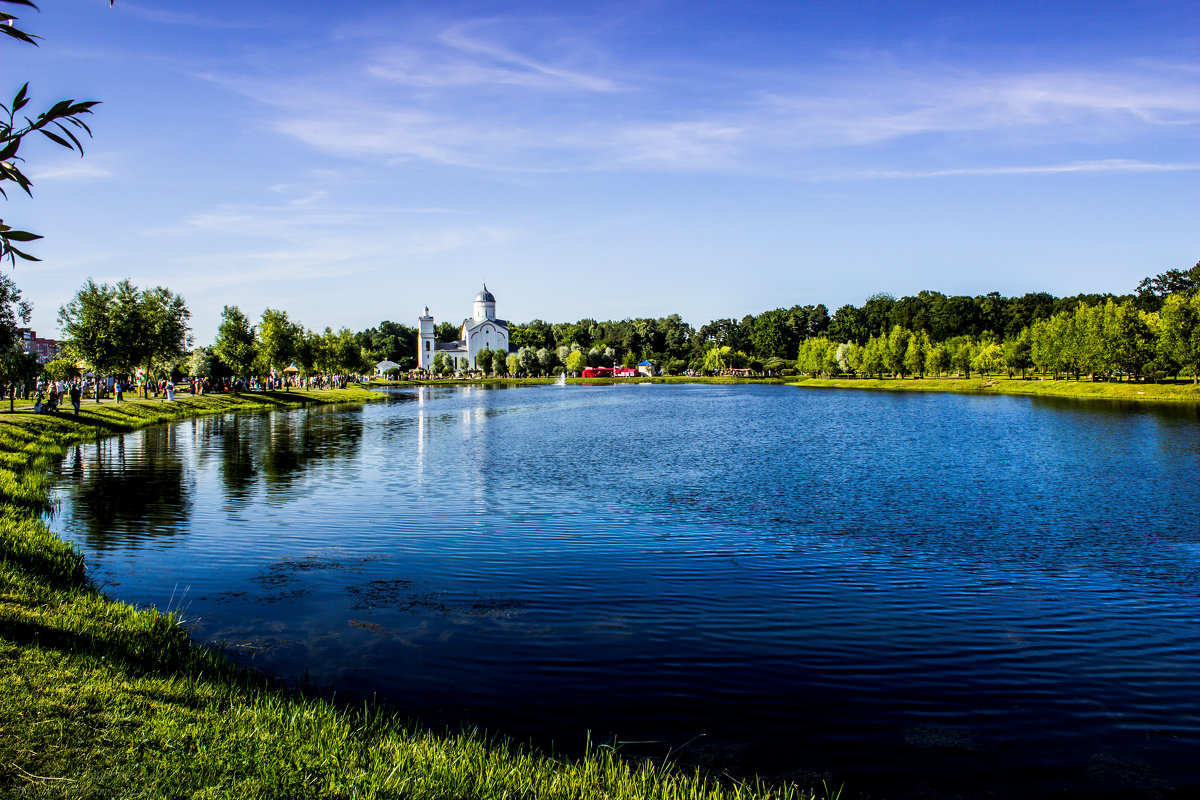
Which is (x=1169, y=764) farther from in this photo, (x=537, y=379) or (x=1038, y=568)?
(x=537, y=379)

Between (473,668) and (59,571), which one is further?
(59,571)

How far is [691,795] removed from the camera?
689cm

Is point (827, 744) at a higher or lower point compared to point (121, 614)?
lower

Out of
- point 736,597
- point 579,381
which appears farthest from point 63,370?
point 579,381

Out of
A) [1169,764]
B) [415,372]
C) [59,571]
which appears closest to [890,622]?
[1169,764]

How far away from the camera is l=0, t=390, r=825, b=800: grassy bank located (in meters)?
6.21

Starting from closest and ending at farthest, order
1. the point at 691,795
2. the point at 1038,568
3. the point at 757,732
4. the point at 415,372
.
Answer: the point at 691,795, the point at 757,732, the point at 1038,568, the point at 415,372

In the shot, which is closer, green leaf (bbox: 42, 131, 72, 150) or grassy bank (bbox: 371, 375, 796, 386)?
green leaf (bbox: 42, 131, 72, 150)

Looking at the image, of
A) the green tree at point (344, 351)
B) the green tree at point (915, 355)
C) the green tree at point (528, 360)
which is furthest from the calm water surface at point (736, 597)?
the green tree at point (528, 360)

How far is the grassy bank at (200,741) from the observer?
6.21m

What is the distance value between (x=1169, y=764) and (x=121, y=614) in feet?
45.1

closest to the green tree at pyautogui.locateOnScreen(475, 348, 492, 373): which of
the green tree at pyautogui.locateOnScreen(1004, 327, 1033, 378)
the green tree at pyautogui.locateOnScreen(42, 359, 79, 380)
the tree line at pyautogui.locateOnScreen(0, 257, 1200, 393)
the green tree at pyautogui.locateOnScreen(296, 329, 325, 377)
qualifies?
the tree line at pyautogui.locateOnScreen(0, 257, 1200, 393)

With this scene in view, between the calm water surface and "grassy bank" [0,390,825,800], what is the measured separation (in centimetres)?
118

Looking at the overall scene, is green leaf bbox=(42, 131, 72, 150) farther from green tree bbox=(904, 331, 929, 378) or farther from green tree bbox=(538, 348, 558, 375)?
green tree bbox=(538, 348, 558, 375)
